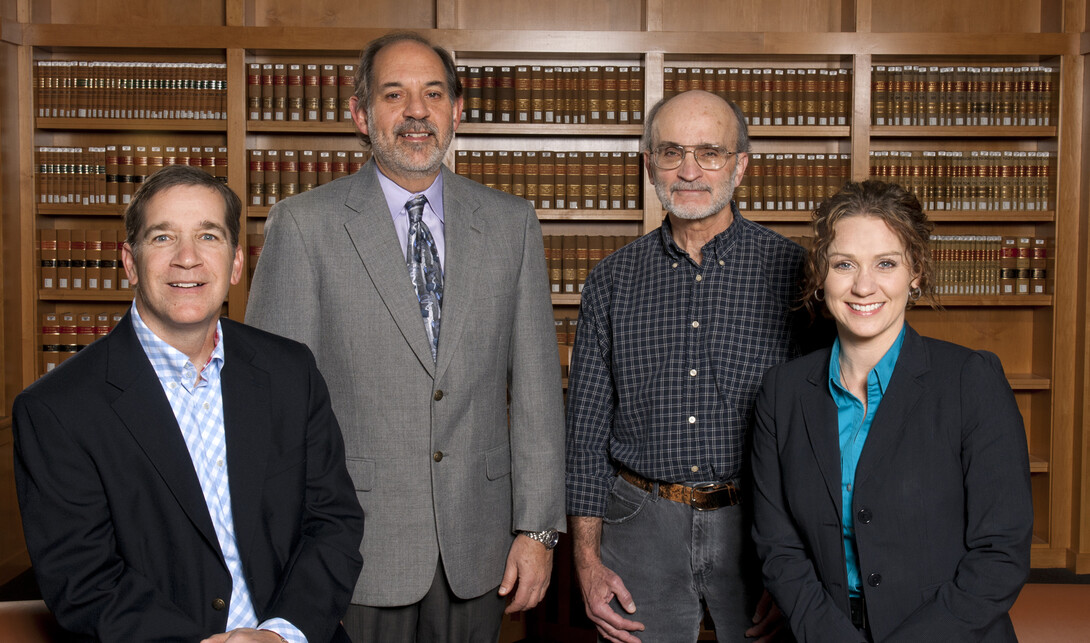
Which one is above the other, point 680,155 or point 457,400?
point 680,155

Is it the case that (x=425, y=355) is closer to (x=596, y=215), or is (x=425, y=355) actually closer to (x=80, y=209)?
(x=596, y=215)

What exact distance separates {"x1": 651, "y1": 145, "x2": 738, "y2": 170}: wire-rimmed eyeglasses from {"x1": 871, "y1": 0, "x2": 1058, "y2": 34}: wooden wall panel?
3439 millimetres

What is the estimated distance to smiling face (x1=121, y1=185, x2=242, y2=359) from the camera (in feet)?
5.00

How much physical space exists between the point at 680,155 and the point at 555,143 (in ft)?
9.13

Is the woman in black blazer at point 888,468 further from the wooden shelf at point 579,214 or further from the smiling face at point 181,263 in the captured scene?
the wooden shelf at point 579,214

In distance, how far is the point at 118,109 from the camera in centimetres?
453

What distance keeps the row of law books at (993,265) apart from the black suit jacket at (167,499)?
394 cm

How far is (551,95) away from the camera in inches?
178

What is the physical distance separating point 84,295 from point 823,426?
4.09m

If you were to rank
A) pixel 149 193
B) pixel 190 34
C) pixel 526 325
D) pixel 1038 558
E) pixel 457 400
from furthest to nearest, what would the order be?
pixel 1038 558 → pixel 190 34 → pixel 526 325 → pixel 457 400 → pixel 149 193

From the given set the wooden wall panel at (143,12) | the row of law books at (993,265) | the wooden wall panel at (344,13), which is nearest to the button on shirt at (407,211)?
the wooden wall panel at (344,13)

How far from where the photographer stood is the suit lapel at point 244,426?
5.04 ft

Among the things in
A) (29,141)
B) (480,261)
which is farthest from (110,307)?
(480,261)

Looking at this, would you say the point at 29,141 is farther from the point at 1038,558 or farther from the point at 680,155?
the point at 1038,558
